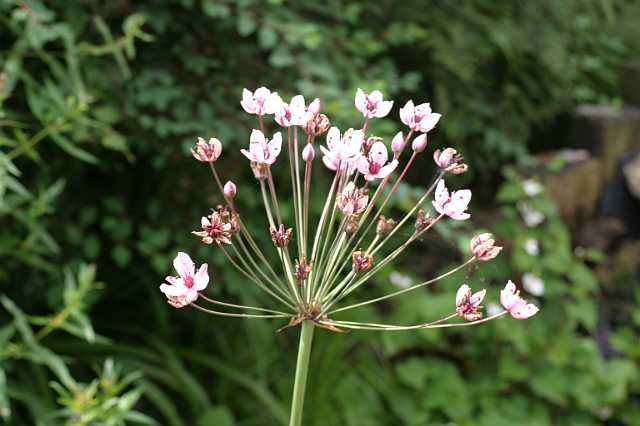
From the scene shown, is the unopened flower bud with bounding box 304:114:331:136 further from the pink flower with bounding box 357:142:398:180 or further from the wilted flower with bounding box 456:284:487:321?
the wilted flower with bounding box 456:284:487:321

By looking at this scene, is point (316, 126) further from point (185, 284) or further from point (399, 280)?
point (399, 280)

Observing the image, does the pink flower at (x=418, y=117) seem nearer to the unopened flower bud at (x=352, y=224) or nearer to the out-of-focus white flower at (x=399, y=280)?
the unopened flower bud at (x=352, y=224)

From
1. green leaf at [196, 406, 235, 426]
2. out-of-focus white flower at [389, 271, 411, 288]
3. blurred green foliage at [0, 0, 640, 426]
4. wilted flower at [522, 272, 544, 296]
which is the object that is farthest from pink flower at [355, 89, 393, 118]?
wilted flower at [522, 272, 544, 296]

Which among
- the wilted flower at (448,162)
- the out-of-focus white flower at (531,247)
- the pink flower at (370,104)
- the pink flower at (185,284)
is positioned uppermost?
the pink flower at (370,104)

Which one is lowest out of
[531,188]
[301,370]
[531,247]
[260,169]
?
[531,247]

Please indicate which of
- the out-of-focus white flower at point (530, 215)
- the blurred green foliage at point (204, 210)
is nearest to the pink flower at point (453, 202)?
the blurred green foliage at point (204, 210)

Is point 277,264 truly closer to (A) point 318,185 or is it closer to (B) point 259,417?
(A) point 318,185

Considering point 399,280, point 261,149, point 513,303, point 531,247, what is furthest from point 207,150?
point 531,247
